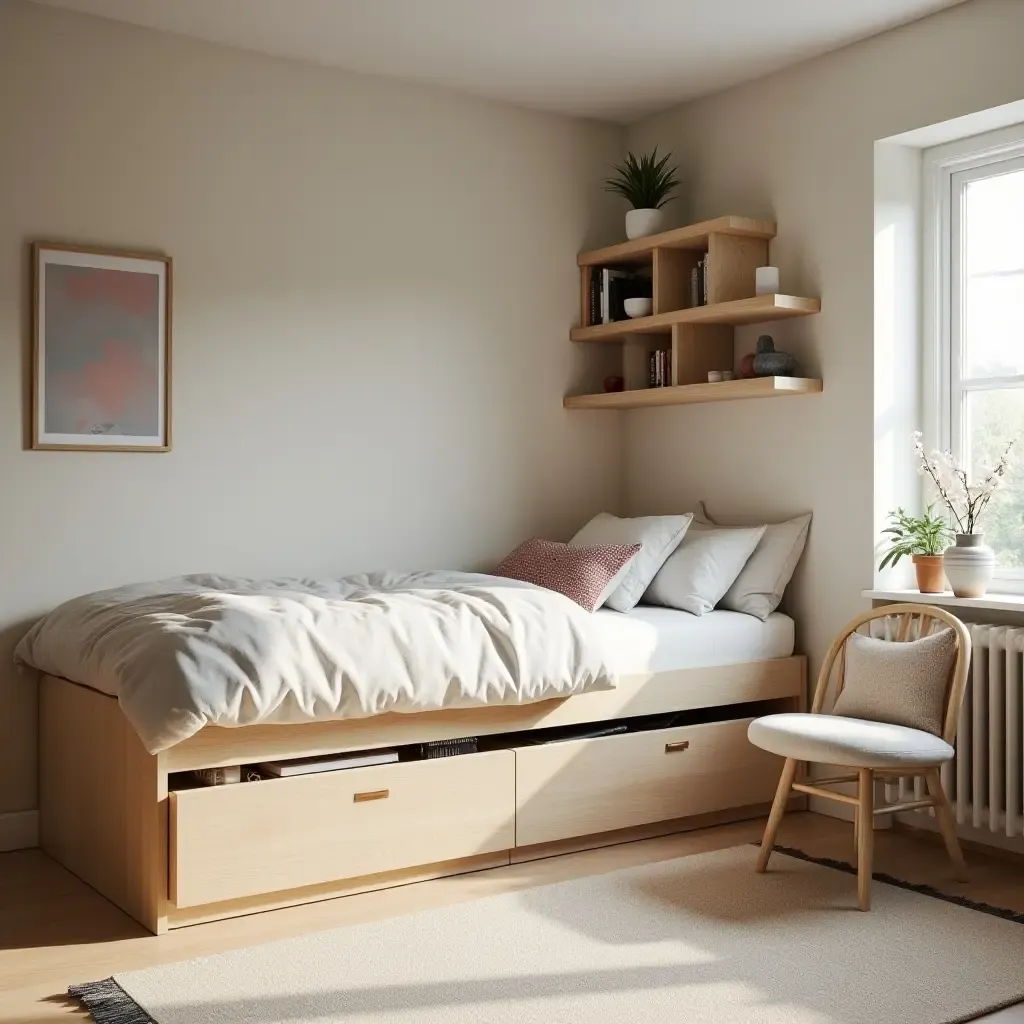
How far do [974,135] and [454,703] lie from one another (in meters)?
2.43

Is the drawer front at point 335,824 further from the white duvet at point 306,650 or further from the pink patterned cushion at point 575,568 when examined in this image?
the pink patterned cushion at point 575,568

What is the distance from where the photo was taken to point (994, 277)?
3777mm

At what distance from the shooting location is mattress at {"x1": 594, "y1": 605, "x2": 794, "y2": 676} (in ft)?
12.0

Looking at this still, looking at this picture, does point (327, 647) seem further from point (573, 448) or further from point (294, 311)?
point (573, 448)

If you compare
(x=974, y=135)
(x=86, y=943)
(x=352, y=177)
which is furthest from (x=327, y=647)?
(x=974, y=135)

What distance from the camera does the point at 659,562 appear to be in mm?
4152

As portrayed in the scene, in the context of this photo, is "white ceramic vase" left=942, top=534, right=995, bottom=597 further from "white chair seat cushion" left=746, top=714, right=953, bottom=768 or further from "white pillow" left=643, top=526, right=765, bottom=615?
"white pillow" left=643, top=526, right=765, bottom=615

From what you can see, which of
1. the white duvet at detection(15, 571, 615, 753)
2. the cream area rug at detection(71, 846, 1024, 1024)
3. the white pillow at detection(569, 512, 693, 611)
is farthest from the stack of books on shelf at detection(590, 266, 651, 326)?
the cream area rug at detection(71, 846, 1024, 1024)

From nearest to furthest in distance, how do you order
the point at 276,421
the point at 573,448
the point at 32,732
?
the point at 32,732 < the point at 276,421 < the point at 573,448

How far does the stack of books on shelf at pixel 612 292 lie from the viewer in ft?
15.4

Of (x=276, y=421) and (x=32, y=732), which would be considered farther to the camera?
(x=276, y=421)

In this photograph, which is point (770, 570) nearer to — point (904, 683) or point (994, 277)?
point (904, 683)

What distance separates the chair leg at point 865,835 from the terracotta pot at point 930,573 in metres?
0.87

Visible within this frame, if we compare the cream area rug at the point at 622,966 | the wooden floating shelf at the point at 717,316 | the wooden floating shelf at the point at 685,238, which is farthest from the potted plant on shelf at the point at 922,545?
the wooden floating shelf at the point at 685,238
